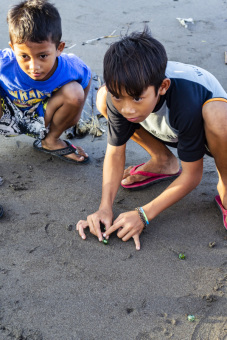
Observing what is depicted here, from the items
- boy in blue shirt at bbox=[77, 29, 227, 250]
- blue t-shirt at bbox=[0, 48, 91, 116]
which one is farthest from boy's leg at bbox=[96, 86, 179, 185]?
blue t-shirt at bbox=[0, 48, 91, 116]

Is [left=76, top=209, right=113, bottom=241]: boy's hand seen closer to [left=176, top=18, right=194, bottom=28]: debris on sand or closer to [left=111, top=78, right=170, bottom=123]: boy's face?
[left=111, top=78, right=170, bottom=123]: boy's face

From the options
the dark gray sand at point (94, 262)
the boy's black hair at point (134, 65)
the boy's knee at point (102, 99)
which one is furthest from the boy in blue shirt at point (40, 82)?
the boy's black hair at point (134, 65)

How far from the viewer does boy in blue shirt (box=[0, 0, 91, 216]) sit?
8.50 ft

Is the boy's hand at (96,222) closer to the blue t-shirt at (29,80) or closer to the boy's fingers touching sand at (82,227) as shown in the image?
the boy's fingers touching sand at (82,227)

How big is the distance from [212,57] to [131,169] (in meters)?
2.07

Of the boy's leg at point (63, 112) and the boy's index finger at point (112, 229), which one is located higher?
the boy's leg at point (63, 112)

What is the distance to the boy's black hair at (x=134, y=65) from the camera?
6.54 feet

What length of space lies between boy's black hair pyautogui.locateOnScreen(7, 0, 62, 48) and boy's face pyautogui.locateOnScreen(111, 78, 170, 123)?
0.77 meters

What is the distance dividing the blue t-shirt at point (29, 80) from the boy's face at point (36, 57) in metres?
0.12

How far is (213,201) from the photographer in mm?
2691

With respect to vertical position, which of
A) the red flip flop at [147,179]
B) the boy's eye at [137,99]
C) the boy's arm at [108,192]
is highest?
the boy's eye at [137,99]

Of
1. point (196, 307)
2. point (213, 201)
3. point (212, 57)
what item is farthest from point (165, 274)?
point (212, 57)

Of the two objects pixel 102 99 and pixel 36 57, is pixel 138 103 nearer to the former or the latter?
pixel 102 99

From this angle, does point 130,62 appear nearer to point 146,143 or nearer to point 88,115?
point 146,143
